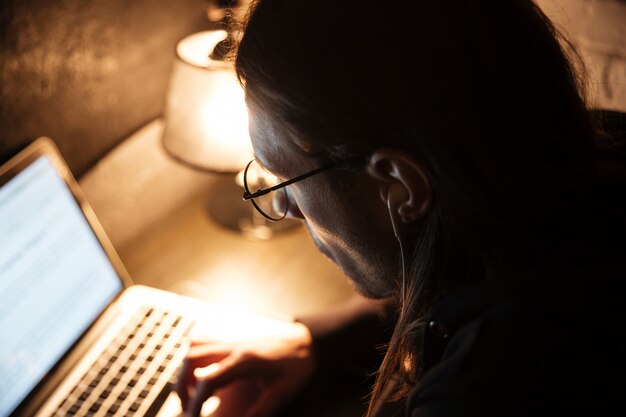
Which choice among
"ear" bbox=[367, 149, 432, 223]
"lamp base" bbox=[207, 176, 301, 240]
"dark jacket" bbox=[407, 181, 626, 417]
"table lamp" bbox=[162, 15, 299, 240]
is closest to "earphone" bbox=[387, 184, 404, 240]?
"ear" bbox=[367, 149, 432, 223]

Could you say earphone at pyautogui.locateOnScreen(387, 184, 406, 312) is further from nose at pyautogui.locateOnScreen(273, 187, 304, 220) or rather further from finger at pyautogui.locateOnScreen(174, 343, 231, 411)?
finger at pyautogui.locateOnScreen(174, 343, 231, 411)

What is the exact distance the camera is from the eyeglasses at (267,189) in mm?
656

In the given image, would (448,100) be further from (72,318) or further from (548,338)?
(72,318)

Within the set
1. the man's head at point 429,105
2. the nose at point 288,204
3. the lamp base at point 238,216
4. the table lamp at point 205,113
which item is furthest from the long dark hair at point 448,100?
the lamp base at point 238,216

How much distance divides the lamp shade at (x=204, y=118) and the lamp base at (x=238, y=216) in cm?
23

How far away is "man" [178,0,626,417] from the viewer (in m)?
0.50

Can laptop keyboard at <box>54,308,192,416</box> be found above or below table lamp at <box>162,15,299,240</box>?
below

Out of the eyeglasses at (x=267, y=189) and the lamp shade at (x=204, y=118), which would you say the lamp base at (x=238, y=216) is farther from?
the lamp shade at (x=204, y=118)

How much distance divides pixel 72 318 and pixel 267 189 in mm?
441

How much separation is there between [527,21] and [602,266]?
0.94 ft

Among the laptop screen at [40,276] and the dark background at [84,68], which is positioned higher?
the dark background at [84,68]

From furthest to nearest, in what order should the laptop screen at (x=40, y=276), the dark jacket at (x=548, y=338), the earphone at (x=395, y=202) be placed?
the laptop screen at (x=40, y=276) → the earphone at (x=395, y=202) → the dark jacket at (x=548, y=338)

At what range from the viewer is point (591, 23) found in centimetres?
152

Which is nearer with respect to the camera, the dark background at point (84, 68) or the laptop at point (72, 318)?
the laptop at point (72, 318)
